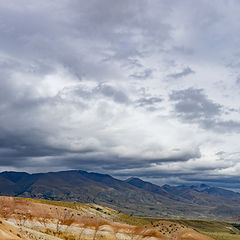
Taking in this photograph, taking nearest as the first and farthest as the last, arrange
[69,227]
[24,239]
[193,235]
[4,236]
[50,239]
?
[4,236], [24,239], [50,239], [193,235], [69,227]

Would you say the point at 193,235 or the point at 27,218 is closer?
the point at 193,235

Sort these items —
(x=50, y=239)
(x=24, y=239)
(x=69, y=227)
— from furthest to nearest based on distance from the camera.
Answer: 1. (x=69, y=227)
2. (x=50, y=239)
3. (x=24, y=239)

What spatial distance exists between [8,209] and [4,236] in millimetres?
75070

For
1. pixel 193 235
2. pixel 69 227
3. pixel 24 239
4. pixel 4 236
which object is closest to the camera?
pixel 4 236

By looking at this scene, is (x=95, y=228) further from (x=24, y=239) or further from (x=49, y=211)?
(x=24, y=239)

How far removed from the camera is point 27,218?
138 metres

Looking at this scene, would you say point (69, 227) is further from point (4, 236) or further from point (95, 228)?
point (4, 236)

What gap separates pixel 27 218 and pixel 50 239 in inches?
1648

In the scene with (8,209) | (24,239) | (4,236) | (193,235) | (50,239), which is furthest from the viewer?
(8,209)

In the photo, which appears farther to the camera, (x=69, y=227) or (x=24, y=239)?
(x=69, y=227)

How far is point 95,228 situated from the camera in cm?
13800

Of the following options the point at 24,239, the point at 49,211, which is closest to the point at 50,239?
the point at 24,239

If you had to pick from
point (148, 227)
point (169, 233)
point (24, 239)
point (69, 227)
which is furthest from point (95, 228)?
point (24, 239)

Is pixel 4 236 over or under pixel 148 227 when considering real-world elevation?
over
